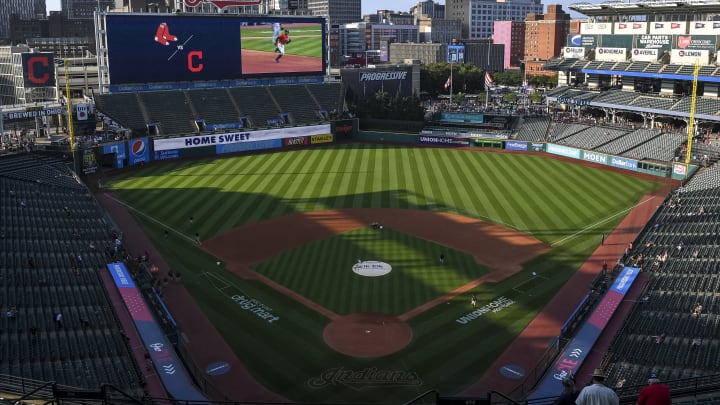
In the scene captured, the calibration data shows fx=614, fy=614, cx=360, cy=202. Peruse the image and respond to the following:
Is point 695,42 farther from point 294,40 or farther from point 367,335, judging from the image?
point 367,335

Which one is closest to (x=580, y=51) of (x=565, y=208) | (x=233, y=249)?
(x=565, y=208)

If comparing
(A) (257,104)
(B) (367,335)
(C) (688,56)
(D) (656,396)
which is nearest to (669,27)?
(C) (688,56)

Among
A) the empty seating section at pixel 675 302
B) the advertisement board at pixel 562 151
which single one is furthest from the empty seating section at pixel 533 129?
the empty seating section at pixel 675 302

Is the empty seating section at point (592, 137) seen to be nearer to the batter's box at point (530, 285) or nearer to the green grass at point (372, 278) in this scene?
the green grass at point (372, 278)

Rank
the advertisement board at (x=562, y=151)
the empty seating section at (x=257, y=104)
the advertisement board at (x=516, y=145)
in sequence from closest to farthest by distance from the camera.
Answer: the advertisement board at (x=562, y=151), the advertisement board at (x=516, y=145), the empty seating section at (x=257, y=104)

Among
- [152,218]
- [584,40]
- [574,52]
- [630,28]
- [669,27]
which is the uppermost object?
[630,28]

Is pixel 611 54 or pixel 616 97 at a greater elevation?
pixel 611 54
